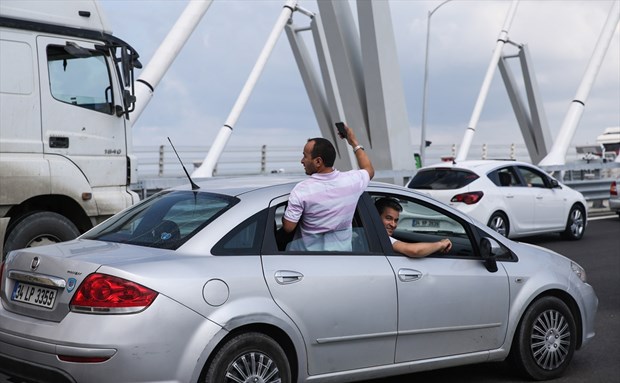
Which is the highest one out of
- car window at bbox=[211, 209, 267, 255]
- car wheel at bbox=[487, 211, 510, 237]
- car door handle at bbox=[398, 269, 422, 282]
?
car window at bbox=[211, 209, 267, 255]

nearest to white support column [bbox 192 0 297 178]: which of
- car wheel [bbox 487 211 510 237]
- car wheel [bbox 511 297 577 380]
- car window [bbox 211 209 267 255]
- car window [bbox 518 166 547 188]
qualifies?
car window [bbox 518 166 547 188]

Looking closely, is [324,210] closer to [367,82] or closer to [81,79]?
[81,79]

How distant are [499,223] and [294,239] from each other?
409 inches

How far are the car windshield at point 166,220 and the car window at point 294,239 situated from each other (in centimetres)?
29

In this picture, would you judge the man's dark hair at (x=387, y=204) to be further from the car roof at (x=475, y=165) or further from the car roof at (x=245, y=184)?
the car roof at (x=475, y=165)

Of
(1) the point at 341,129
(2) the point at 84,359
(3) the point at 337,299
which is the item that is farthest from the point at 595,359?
(2) the point at 84,359

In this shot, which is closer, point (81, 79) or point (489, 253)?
point (489, 253)

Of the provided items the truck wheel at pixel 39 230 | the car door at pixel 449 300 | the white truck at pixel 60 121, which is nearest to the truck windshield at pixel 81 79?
the white truck at pixel 60 121

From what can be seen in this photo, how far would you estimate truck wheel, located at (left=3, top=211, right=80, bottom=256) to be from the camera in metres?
9.70

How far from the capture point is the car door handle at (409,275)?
5.66 metres

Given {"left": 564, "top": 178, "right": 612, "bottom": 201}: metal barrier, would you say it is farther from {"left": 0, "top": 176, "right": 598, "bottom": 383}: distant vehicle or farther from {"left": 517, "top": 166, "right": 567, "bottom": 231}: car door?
{"left": 0, "top": 176, "right": 598, "bottom": 383}: distant vehicle

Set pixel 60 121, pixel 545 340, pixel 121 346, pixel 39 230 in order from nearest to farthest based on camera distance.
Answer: pixel 121 346, pixel 545 340, pixel 39 230, pixel 60 121

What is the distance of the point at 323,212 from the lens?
5605 mm

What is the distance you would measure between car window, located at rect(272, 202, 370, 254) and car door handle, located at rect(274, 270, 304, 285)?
0.19 m
